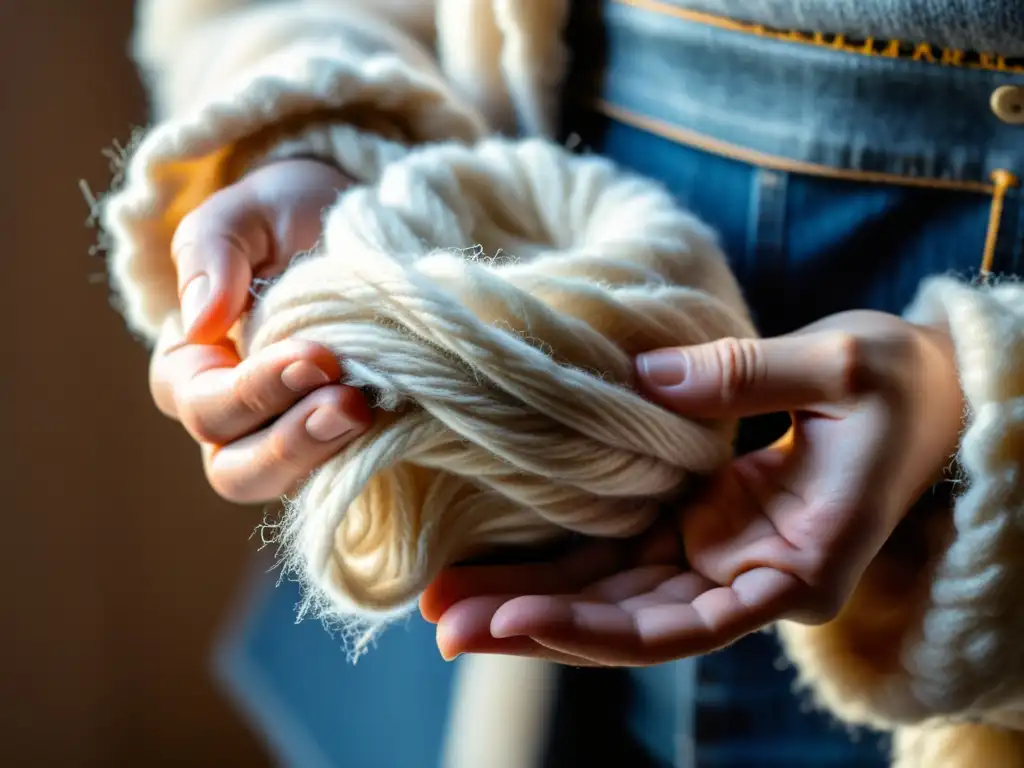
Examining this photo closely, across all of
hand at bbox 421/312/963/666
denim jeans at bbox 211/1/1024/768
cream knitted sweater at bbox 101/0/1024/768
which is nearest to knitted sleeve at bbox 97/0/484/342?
cream knitted sweater at bbox 101/0/1024/768

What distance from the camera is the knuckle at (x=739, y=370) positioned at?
1.22 feet

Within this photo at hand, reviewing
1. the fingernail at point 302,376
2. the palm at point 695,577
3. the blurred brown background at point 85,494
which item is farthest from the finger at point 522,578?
the blurred brown background at point 85,494

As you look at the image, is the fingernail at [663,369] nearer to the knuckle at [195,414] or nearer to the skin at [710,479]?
the skin at [710,479]

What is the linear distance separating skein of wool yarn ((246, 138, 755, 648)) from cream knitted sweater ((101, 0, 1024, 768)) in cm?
7

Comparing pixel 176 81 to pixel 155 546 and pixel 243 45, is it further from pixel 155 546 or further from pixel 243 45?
pixel 155 546

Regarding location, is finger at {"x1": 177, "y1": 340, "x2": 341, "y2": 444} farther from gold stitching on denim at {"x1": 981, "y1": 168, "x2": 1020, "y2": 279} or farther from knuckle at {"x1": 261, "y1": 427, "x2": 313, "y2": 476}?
gold stitching on denim at {"x1": 981, "y1": 168, "x2": 1020, "y2": 279}

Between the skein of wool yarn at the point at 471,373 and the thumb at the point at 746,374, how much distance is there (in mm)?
11

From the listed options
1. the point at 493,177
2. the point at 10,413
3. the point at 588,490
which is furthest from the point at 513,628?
the point at 10,413

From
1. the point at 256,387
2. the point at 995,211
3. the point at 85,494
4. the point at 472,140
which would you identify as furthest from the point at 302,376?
the point at 85,494

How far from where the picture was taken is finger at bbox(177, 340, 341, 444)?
342mm

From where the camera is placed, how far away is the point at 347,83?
18.2 inches

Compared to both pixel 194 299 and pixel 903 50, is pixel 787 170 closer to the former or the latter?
pixel 903 50

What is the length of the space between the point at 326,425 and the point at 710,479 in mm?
175

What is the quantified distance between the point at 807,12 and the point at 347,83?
0.71ft
